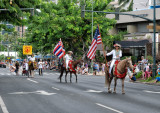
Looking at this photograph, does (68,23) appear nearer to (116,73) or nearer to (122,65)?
(116,73)

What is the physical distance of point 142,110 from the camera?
11500 mm

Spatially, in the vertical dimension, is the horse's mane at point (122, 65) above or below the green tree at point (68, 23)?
below

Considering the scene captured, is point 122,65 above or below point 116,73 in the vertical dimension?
above

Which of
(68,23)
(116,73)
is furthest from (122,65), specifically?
Answer: (68,23)

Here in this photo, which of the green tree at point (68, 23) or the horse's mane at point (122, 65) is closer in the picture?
the horse's mane at point (122, 65)

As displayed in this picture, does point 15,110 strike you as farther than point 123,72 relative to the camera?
No

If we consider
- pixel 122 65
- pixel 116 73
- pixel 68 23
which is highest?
pixel 68 23

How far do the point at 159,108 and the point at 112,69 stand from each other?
5.46 metres

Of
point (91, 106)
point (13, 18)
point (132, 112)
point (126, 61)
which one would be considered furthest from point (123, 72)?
point (13, 18)

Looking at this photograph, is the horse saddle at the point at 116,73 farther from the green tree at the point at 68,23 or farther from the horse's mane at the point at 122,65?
the green tree at the point at 68,23

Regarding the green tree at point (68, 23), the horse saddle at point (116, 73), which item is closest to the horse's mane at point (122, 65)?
the horse saddle at point (116, 73)

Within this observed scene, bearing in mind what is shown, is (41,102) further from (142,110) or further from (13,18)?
(13,18)

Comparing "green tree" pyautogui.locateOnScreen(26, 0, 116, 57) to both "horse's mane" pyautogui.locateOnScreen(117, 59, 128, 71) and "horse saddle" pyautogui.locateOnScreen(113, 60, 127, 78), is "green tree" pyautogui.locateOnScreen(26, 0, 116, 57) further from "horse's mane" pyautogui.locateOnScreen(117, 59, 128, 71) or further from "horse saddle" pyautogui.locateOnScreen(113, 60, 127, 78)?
"horse's mane" pyautogui.locateOnScreen(117, 59, 128, 71)

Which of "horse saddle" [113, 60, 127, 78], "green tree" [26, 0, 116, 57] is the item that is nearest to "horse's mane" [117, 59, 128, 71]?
"horse saddle" [113, 60, 127, 78]
